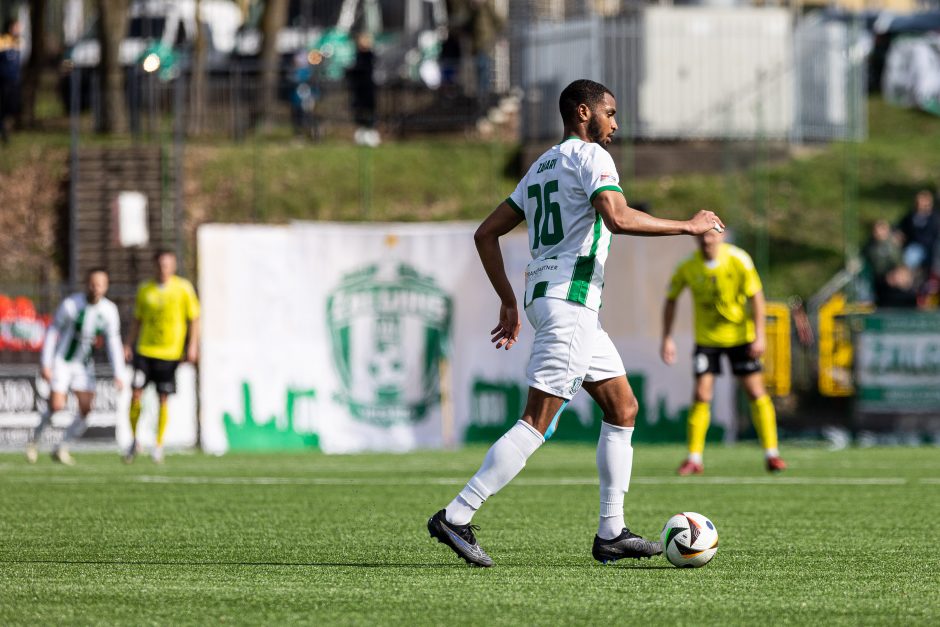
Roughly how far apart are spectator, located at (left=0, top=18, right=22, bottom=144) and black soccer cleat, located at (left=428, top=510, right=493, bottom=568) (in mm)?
24522

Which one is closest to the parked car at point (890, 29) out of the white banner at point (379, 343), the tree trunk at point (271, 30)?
the tree trunk at point (271, 30)

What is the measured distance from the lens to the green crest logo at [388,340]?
65.3ft

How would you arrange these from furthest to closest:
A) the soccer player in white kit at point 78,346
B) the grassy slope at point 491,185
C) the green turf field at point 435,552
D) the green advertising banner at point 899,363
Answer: the grassy slope at point 491,185 < the green advertising banner at point 899,363 < the soccer player in white kit at point 78,346 < the green turf field at point 435,552

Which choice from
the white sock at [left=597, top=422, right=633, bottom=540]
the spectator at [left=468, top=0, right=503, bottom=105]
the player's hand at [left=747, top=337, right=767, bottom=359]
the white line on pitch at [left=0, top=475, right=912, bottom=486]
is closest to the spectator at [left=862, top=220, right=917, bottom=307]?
the player's hand at [left=747, top=337, right=767, bottom=359]

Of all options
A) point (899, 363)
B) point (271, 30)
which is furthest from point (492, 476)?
point (271, 30)

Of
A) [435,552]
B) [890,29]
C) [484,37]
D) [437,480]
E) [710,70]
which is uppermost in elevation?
[484,37]

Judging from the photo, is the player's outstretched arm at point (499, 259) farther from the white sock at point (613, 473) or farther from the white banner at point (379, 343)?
the white banner at point (379, 343)

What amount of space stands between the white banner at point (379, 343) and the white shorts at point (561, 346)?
12.0 metres

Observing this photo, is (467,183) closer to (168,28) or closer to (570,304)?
(168,28)

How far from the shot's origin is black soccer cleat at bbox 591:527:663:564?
7.71m

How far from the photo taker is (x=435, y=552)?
821 cm

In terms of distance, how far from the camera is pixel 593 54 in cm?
2700

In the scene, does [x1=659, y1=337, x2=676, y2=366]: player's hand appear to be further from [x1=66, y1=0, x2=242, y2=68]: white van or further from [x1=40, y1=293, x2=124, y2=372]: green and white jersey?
[x1=66, y1=0, x2=242, y2=68]: white van

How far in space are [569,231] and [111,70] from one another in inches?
999
